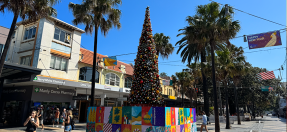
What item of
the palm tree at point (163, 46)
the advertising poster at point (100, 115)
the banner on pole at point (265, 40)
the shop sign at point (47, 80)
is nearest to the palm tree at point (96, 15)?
the shop sign at point (47, 80)

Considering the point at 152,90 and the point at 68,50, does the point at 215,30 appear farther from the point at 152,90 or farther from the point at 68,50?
the point at 68,50

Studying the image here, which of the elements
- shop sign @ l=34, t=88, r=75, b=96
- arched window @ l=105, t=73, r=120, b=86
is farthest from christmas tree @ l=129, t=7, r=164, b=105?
arched window @ l=105, t=73, r=120, b=86

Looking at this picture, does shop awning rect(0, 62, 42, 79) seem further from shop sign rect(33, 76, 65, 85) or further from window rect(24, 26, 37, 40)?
window rect(24, 26, 37, 40)

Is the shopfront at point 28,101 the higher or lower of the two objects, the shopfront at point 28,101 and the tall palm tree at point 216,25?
the lower

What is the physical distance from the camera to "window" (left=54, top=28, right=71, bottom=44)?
1885cm

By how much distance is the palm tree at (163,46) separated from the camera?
75.0 feet

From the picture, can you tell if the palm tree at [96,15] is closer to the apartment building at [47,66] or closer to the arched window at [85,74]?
the apartment building at [47,66]

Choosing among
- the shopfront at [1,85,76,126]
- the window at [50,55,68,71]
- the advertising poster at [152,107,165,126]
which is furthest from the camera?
the window at [50,55,68,71]

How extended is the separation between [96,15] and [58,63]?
704 cm

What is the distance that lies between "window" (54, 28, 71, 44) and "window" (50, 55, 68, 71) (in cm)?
201

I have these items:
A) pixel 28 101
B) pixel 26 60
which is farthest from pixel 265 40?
pixel 26 60

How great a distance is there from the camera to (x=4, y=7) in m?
10.7

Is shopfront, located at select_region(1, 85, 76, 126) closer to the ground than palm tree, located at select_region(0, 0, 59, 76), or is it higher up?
closer to the ground

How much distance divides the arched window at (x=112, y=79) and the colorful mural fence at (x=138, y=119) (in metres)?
14.9
